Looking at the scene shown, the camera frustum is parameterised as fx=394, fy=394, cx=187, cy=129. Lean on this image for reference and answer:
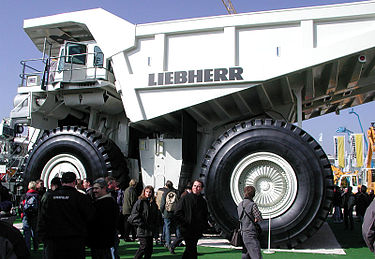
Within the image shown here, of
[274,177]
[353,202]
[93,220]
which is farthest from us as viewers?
[353,202]

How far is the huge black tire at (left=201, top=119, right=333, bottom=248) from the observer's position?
6.68 m

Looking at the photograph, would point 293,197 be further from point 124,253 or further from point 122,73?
point 122,73

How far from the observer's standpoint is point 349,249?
749 centimetres

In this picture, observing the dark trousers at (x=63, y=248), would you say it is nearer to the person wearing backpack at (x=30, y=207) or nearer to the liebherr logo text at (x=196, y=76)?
the person wearing backpack at (x=30, y=207)

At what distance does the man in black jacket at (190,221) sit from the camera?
16.9 feet

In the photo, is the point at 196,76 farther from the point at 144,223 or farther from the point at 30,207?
the point at 30,207

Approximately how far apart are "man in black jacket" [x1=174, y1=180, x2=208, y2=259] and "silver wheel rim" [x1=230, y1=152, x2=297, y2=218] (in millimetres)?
1976

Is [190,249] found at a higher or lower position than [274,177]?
lower

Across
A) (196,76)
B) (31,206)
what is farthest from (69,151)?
(196,76)

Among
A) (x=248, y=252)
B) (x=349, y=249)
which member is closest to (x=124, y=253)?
(x=248, y=252)

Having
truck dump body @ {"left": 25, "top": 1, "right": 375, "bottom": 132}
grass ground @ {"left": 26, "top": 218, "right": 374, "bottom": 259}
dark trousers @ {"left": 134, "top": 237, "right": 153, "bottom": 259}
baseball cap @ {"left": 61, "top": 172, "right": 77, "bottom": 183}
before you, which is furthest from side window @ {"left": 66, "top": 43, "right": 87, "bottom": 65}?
baseball cap @ {"left": 61, "top": 172, "right": 77, "bottom": 183}

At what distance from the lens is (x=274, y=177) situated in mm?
7035

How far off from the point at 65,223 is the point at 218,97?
418 cm

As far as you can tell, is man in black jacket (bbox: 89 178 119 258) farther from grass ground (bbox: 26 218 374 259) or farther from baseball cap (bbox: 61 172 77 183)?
grass ground (bbox: 26 218 374 259)
